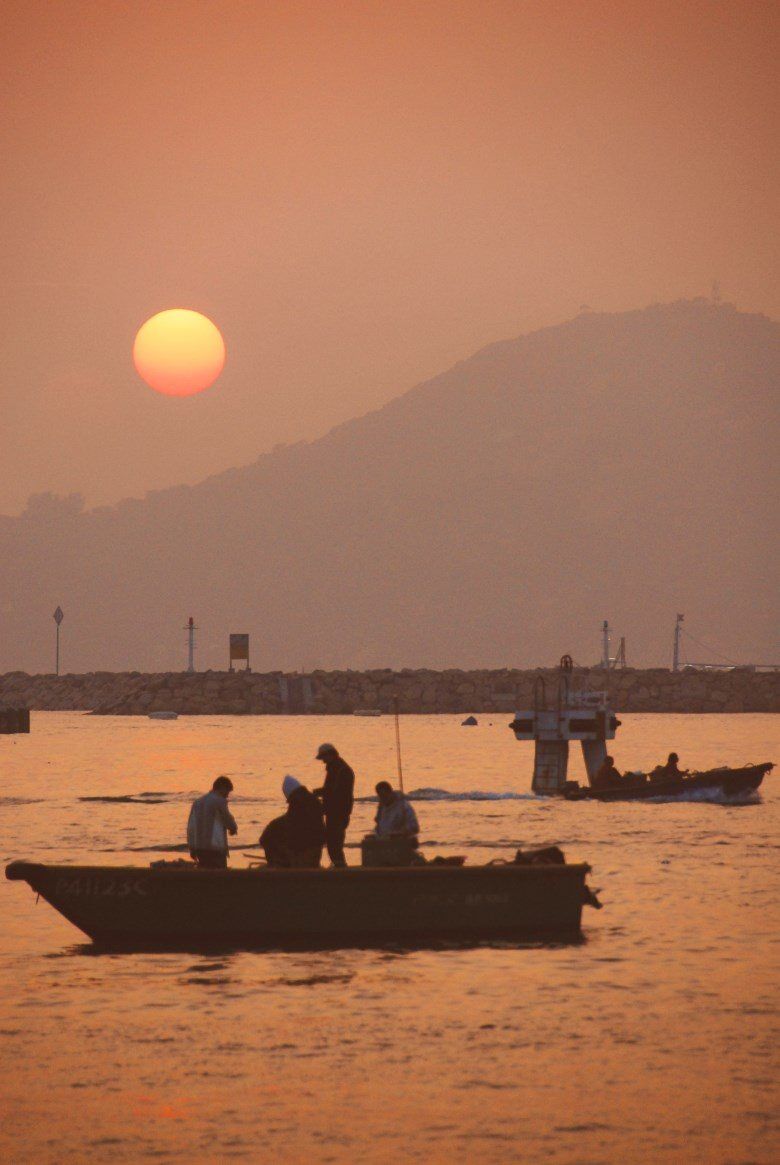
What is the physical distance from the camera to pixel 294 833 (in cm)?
2561

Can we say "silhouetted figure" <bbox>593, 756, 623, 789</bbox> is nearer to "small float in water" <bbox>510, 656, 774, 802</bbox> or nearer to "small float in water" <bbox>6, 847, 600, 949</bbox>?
"small float in water" <bbox>510, 656, 774, 802</bbox>

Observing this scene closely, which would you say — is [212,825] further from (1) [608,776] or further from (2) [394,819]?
(1) [608,776]

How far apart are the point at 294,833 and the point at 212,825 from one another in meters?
1.14

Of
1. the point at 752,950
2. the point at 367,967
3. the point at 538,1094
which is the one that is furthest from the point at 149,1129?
the point at 752,950

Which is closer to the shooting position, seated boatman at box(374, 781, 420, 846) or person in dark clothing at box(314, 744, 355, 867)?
seated boatman at box(374, 781, 420, 846)

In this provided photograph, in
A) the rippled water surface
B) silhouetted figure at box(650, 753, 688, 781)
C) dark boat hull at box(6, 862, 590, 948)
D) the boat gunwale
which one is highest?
silhouetted figure at box(650, 753, 688, 781)

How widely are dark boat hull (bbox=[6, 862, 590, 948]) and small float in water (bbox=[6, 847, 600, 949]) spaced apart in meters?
0.01

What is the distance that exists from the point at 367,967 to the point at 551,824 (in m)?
27.1

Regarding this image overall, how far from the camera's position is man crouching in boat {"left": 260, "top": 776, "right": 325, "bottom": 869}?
2555 centimetres

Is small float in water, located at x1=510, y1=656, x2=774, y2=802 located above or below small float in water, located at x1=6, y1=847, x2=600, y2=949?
above

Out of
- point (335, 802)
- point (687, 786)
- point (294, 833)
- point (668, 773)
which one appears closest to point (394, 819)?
point (335, 802)

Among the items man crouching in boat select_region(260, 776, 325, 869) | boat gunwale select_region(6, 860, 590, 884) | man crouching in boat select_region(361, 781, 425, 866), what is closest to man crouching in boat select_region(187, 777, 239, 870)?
boat gunwale select_region(6, 860, 590, 884)

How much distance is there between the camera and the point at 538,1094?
17.7m

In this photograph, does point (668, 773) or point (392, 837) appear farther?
point (668, 773)
